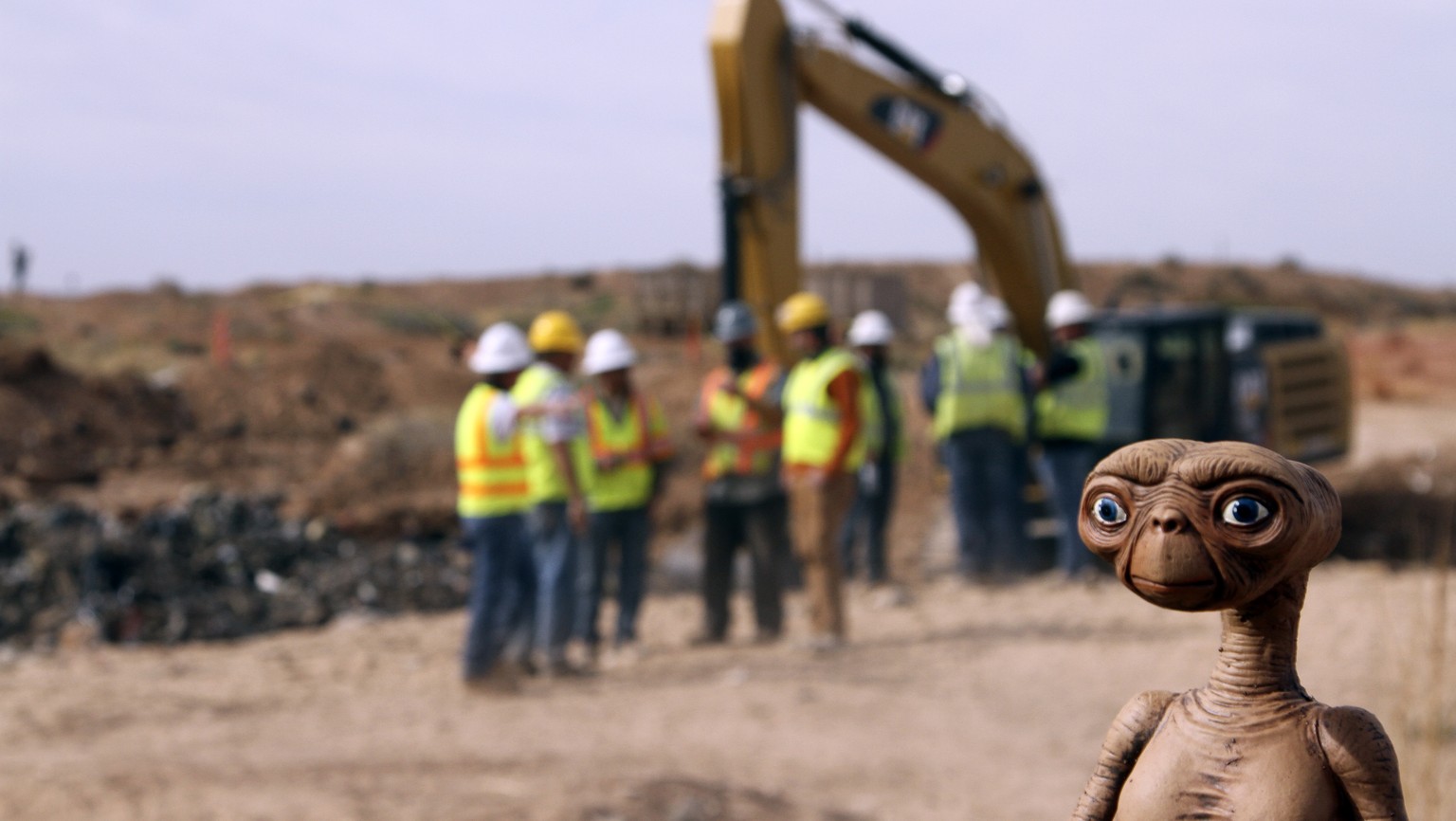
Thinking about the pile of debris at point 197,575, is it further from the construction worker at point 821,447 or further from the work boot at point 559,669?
the construction worker at point 821,447

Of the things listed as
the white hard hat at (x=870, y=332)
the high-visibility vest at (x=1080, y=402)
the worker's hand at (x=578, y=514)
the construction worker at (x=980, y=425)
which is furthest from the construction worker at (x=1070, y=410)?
Result: the worker's hand at (x=578, y=514)

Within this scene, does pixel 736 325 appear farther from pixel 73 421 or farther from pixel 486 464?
pixel 73 421

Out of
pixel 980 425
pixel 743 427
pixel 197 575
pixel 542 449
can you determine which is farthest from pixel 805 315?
pixel 197 575

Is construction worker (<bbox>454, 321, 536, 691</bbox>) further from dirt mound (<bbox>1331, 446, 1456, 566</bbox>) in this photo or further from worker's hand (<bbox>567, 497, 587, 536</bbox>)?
dirt mound (<bbox>1331, 446, 1456, 566</bbox>)

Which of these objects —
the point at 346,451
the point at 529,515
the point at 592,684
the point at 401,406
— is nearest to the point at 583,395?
the point at 529,515

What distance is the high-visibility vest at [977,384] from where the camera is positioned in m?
10.6

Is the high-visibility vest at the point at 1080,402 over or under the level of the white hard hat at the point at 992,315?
under

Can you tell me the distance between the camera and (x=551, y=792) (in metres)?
5.88

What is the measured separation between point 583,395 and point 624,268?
170 feet

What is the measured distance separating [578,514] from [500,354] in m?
0.95

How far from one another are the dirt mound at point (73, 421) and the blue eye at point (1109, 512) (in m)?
17.2

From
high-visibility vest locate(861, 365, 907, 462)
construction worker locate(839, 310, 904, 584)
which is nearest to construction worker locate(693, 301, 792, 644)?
high-visibility vest locate(861, 365, 907, 462)

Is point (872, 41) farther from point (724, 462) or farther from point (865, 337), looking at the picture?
point (724, 462)

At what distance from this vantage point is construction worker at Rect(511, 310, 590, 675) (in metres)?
8.09
